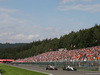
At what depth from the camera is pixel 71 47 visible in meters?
84.6

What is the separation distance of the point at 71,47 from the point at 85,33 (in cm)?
1315

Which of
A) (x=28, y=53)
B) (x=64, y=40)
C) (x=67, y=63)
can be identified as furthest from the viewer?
(x=28, y=53)

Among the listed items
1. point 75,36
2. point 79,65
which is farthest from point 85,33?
point 79,65

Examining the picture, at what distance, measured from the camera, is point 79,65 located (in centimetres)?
3928

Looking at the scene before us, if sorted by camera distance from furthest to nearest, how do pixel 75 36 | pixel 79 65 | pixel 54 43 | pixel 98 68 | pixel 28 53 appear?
pixel 28 53 → pixel 54 43 → pixel 75 36 → pixel 79 65 → pixel 98 68

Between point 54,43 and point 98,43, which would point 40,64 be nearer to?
point 98,43

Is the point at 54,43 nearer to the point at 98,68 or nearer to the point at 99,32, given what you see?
the point at 99,32

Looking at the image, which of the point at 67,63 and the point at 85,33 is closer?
the point at 67,63

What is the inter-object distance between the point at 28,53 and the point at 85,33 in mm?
92374

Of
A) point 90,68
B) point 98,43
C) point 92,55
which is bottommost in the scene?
point 90,68

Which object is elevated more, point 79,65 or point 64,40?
point 64,40

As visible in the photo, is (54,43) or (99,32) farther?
(54,43)

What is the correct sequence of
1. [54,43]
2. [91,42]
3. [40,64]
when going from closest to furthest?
1. [40,64]
2. [91,42]
3. [54,43]

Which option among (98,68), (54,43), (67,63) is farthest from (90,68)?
(54,43)
